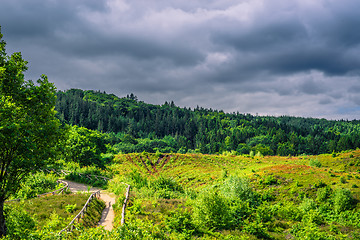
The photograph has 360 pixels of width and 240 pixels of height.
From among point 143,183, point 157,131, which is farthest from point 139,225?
point 157,131

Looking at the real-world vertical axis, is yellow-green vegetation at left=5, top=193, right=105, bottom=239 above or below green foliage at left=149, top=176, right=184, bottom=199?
above

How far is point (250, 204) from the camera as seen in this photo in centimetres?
2556

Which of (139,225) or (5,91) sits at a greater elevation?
(5,91)

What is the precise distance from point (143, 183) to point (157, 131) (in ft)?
549

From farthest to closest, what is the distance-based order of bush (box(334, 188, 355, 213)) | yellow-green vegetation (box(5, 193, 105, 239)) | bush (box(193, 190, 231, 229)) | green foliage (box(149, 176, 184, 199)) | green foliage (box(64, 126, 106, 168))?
green foliage (box(64, 126, 106, 168)), bush (box(334, 188, 355, 213)), green foliage (box(149, 176, 184, 199)), bush (box(193, 190, 231, 229)), yellow-green vegetation (box(5, 193, 105, 239))

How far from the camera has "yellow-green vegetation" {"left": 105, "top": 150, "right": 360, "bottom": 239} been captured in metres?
14.9

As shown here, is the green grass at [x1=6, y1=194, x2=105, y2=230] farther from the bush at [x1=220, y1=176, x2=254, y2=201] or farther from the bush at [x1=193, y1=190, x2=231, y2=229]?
the bush at [x1=220, y1=176, x2=254, y2=201]

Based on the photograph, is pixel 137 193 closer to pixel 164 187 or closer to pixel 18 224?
pixel 164 187

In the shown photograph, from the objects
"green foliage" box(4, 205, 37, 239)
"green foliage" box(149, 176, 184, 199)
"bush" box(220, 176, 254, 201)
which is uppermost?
"green foliage" box(4, 205, 37, 239)

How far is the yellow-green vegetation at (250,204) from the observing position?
1486cm

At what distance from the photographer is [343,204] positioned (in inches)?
1106

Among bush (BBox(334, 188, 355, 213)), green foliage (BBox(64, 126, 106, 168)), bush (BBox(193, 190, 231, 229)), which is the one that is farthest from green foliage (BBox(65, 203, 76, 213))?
bush (BBox(334, 188, 355, 213))

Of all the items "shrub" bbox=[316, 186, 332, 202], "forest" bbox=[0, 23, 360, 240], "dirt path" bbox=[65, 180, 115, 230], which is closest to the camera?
"forest" bbox=[0, 23, 360, 240]

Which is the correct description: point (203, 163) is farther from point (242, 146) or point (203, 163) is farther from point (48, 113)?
point (242, 146)
